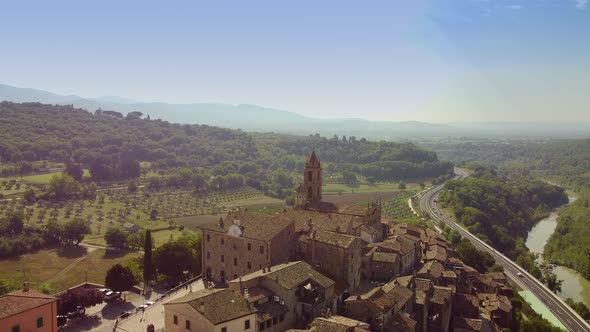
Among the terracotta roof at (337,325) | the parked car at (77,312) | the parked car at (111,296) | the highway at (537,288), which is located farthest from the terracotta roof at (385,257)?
the parked car at (77,312)

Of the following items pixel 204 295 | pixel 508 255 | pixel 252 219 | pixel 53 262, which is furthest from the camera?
pixel 508 255

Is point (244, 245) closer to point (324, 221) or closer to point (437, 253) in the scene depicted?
point (324, 221)

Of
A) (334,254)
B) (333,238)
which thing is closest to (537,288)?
(333,238)

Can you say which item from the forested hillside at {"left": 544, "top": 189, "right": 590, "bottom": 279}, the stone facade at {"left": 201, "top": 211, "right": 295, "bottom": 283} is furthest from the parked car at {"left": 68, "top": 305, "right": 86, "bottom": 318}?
the forested hillside at {"left": 544, "top": 189, "right": 590, "bottom": 279}

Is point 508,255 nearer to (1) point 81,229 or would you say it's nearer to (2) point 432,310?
(2) point 432,310

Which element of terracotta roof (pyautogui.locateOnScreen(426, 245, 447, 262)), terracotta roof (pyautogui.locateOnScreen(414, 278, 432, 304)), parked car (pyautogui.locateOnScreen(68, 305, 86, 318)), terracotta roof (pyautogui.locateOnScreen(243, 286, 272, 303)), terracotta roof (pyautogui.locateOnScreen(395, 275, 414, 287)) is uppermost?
terracotta roof (pyautogui.locateOnScreen(243, 286, 272, 303))

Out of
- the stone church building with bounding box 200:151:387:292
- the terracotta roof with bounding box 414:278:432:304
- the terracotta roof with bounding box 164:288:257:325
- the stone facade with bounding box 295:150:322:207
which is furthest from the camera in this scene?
the stone facade with bounding box 295:150:322:207

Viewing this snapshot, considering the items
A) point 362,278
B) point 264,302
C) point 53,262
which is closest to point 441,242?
point 362,278

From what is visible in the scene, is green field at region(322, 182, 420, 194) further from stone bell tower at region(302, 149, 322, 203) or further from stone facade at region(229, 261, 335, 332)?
A: stone facade at region(229, 261, 335, 332)
